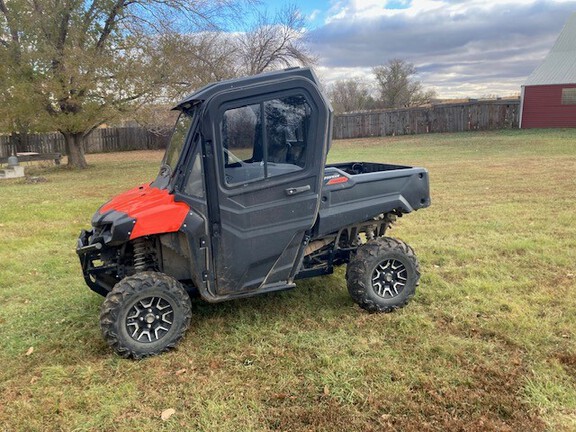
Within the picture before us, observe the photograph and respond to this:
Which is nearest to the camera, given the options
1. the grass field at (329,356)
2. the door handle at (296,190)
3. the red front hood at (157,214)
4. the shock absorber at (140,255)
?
the grass field at (329,356)

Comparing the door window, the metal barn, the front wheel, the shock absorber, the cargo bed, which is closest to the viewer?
the door window

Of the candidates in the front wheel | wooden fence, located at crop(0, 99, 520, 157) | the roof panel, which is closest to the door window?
the front wheel

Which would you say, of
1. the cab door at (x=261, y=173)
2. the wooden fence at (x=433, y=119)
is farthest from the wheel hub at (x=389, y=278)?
the wooden fence at (x=433, y=119)

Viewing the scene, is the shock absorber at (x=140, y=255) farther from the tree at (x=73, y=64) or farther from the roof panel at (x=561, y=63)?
the roof panel at (x=561, y=63)

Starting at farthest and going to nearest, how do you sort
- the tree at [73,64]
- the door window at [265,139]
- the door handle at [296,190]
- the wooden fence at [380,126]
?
the wooden fence at [380,126], the tree at [73,64], the door handle at [296,190], the door window at [265,139]

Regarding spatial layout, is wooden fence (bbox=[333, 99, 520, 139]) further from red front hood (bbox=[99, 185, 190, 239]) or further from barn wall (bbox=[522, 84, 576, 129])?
red front hood (bbox=[99, 185, 190, 239])

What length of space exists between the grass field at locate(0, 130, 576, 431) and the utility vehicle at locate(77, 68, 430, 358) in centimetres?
43

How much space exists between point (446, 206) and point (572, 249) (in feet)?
10.1

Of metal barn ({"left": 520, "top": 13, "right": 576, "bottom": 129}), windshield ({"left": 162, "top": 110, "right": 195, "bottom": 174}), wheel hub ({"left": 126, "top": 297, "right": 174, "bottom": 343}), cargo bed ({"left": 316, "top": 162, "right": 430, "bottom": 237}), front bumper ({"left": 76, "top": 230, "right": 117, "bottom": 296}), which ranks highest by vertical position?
metal barn ({"left": 520, "top": 13, "right": 576, "bottom": 129})

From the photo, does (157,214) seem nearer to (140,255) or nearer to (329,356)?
(140,255)

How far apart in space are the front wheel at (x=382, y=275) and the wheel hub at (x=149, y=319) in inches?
64.7

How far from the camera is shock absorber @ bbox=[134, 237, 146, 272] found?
12.7ft

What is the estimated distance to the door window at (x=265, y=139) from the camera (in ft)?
11.9

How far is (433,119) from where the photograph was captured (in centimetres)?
3141
